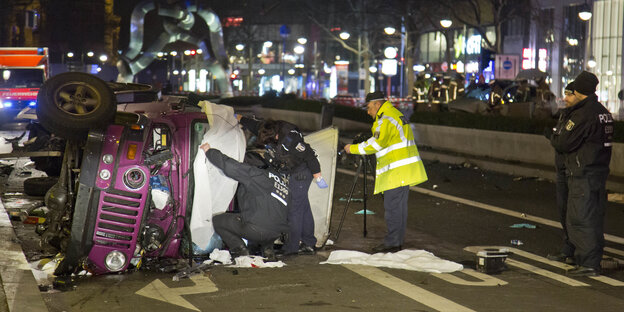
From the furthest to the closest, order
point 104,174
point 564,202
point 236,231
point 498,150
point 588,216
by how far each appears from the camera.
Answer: point 498,150, point 564,202, point 236,231, point 588,216, point 104,174

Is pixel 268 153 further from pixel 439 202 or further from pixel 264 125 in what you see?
pixel 439 202

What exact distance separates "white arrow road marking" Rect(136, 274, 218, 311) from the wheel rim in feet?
5.63

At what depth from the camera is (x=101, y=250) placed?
7.75 metres

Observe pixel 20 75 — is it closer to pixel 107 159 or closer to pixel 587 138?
pixel 107 159

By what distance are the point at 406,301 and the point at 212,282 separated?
1.71m

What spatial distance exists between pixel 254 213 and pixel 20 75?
29.2 m

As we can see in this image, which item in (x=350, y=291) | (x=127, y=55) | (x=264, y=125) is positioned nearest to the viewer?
(x=350, y=291)

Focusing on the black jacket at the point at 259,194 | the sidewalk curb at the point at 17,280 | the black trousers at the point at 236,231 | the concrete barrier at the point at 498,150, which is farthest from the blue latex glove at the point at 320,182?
the concrete barrier at the point at 498,150

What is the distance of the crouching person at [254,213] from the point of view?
8289 millimetres

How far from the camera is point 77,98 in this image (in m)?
8.20

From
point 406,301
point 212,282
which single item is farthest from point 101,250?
point 406,301

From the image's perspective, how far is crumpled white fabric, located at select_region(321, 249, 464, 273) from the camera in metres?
8.25

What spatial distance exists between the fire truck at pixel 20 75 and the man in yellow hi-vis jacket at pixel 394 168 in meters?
27.4

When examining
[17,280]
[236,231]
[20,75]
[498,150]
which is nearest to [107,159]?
[17,280]
